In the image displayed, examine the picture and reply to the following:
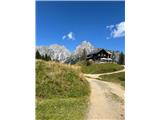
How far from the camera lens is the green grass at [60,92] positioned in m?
4.46

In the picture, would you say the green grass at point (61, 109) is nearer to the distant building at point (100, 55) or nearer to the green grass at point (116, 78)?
the green grass at point (116, 78)

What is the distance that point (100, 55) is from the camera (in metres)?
4.56

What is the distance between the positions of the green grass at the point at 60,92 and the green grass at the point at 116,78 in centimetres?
24

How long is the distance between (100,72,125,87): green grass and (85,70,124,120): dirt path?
0.05 meters

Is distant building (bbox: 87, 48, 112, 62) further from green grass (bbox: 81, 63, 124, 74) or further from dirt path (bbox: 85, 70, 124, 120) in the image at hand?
dirt path (bbox: 85, 70, 124, 120)

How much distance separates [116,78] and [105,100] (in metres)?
0.29

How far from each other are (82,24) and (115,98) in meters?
0.97

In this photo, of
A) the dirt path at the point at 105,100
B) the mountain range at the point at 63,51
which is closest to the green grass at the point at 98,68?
the dirt path at the point at 105,100

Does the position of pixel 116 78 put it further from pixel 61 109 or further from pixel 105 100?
pixel 61 109

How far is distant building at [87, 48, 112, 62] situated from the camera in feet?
14.9
